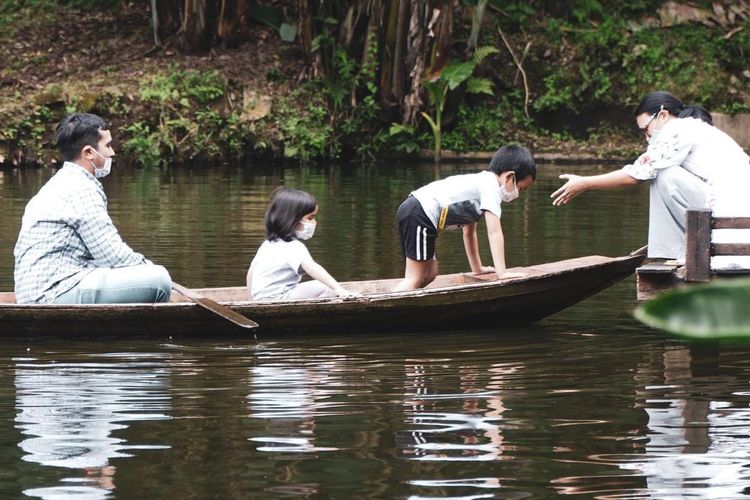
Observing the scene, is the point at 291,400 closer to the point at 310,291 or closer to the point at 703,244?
the point at 310,291

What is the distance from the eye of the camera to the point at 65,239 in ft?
19.4

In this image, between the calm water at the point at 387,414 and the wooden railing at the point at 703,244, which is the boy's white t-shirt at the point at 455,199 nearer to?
the calm water at the point at 387,414

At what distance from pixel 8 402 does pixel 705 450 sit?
8.47ft

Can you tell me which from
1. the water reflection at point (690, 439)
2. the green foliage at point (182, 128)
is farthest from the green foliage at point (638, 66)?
the water reflection at point (690, 439)

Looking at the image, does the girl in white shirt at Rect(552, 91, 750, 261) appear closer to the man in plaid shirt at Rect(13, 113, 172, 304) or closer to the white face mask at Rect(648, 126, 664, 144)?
the white face mask at Rect(648, 126, 664, 144)

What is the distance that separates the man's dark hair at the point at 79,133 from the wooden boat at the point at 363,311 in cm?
77

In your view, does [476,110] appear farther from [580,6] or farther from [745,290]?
[745,290]

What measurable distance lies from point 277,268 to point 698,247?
2107 millimetres

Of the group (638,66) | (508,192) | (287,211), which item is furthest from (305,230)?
(638,66)

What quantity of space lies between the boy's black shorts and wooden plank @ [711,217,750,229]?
1662 millimetres

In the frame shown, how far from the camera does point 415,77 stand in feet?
63.8

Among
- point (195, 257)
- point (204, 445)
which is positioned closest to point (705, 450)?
point (204, 445)

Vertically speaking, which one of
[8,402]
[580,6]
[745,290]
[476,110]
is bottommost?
[8,402]

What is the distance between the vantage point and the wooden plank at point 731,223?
18.2ft
